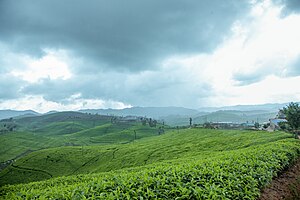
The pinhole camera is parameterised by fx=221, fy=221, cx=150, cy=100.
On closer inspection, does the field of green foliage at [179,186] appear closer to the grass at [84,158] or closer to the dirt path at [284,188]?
the dirt path at [284,188]

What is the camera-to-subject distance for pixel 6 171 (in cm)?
8406

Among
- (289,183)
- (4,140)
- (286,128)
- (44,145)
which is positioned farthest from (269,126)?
(4,140)

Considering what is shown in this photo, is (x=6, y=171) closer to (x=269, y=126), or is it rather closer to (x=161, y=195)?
(x=161, y=195)

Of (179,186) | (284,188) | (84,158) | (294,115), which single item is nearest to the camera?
(179,186)

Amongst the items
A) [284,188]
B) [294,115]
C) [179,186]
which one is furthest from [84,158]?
[179,186]

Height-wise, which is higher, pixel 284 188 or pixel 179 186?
pixel 179 186

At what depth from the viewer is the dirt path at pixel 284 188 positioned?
10.4 meters

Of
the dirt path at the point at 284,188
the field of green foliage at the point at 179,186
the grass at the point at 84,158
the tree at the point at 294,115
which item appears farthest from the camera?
the grass at the point at 84,158

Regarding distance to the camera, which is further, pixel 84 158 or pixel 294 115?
pixel 84 158

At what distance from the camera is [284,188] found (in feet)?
38.2

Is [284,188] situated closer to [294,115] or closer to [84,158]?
[294,115]

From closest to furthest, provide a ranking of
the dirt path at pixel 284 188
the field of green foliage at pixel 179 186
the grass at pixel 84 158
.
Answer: the field of green foliage at pixel 179 186, the dirt path at pixel 284 188, the grass at pixel 84 158

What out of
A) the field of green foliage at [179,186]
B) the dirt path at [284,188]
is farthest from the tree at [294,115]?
the field of green foliage at [179,186]

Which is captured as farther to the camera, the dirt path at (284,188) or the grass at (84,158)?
the grass at (84,158)
